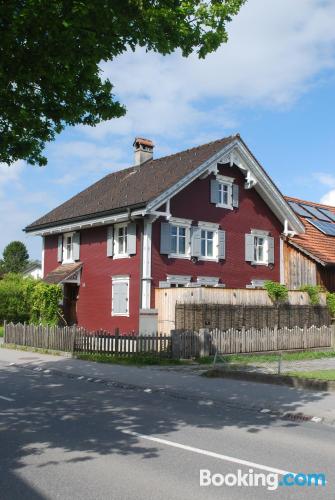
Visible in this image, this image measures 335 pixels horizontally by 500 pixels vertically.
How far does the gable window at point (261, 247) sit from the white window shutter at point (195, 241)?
3.72 metres

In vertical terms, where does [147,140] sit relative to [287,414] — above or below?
above

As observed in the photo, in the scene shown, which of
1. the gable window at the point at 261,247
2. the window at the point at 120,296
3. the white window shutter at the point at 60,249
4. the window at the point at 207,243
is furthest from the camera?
the white window shutter at the point at 60,249

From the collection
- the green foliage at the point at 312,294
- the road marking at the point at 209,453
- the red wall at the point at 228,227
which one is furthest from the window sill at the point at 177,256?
the road marking at the point at 209,453

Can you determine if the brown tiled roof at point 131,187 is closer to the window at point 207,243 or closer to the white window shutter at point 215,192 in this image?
the white window shutter at point 215,192

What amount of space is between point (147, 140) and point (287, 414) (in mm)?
24555

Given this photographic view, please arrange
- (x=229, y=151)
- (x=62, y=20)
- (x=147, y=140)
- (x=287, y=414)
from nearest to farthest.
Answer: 1. (x=62, y=20)
2. (x=287, y=414)
3. (x=229, y=151)
4. (x=147, y=140)

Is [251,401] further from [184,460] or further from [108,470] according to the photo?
[108,470]

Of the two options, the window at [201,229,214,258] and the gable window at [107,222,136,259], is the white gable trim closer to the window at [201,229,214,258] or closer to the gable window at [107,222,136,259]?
the gable window at [107,222,136,259]

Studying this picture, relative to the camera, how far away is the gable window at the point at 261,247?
29719 mm

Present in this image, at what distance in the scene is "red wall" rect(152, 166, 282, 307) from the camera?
25656mm

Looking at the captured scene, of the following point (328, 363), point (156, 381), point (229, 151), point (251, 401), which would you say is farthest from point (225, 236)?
point (251, 401)

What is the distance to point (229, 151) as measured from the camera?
28000 millimetres

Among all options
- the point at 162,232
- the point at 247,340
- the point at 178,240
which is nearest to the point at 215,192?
the point at 178,240

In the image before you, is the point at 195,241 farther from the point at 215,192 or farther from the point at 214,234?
the point at 215,192
